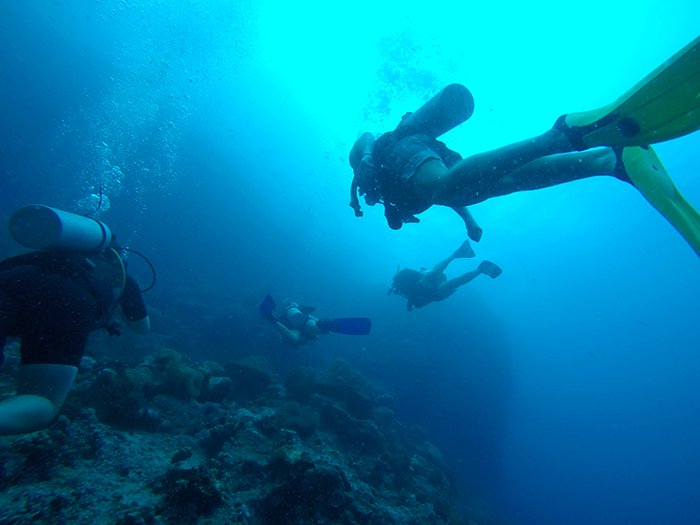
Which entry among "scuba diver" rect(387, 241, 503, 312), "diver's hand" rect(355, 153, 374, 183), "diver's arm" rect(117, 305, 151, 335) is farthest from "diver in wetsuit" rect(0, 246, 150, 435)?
"scuba diver" rect(387, 241, 503, 312)

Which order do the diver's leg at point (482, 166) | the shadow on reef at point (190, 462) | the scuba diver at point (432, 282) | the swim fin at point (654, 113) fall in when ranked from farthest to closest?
the scuba diver at point (432, 282)
the shadow on reef at point (190, 462)
the diver's leg at point (482, 166)
the swim fin at point (654, 113)

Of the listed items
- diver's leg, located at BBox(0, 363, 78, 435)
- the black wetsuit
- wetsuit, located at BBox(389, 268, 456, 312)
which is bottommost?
diver's leg, located at BBox(0, 363, 78, 435)

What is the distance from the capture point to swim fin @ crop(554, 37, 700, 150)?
1664 millimetres

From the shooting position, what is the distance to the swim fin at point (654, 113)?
1.66m

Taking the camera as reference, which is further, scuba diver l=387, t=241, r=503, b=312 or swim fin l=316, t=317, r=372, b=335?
scuba diver l=387, t=241, r=503, b=312

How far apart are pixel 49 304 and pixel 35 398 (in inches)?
22.8

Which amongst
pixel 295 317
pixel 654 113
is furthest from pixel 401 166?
pixel 295 317

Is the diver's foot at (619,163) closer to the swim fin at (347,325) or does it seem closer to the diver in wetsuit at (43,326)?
the diver in wetsuit at (43,326)

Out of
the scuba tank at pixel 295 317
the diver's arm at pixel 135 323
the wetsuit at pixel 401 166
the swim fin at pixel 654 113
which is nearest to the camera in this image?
the swim fin at pixel 654 113

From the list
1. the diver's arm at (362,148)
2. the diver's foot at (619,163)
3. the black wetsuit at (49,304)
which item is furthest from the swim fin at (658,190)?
the black wetsuit at (49,304)

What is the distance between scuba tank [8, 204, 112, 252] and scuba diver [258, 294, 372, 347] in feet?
20.0

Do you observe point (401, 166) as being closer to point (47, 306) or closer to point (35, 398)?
point (47, 306)

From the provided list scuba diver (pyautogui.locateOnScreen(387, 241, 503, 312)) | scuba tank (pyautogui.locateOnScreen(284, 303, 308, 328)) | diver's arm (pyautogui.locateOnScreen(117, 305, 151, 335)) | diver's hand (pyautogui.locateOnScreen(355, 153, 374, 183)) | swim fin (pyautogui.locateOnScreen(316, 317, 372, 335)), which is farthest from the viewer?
scuba diver (pyautogui.locateOnScreen(387, 241, 503, 312))

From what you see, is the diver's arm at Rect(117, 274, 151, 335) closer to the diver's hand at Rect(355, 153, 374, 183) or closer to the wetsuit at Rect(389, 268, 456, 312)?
the diver's hand at Rect(355, 153, 374, 183)
